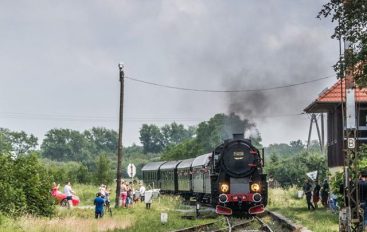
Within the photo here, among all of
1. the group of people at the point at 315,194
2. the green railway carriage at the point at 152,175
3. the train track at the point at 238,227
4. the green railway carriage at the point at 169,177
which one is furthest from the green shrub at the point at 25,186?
the green railway carriage at the point at 152,175

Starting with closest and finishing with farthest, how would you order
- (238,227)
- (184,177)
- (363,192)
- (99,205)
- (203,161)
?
(363,192) → (238,227) → (99,205) → (203,161) → (184,177)

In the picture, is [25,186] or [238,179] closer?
[238,179]

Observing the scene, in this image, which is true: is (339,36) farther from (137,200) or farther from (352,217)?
(137,200)

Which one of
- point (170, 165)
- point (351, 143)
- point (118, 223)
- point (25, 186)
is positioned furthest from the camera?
point (170, 165)

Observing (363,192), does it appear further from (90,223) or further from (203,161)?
(203,161)

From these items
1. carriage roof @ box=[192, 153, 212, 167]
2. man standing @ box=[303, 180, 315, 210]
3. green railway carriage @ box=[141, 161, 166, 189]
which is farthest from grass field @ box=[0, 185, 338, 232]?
green railway carriage @ box=[141, 161, 166, 189]

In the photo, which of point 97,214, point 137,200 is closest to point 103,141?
point 137,200

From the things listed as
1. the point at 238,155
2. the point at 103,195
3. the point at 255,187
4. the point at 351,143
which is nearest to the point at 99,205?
the point at 103,195

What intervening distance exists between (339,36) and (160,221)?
1069cm

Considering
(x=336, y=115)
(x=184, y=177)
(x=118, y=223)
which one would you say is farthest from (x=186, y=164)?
(x=118, y=223)

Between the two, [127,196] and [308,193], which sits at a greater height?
[308,193]

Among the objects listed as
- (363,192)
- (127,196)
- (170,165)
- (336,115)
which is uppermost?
(336,115)

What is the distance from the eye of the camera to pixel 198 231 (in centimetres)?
2145

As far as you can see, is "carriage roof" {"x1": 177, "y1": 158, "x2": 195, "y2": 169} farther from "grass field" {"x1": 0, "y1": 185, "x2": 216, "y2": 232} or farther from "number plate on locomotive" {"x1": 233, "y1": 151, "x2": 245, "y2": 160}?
"number plate on locomotive" {"x1": 233, "y1": 151, "x2": 245, "y2": 160}
